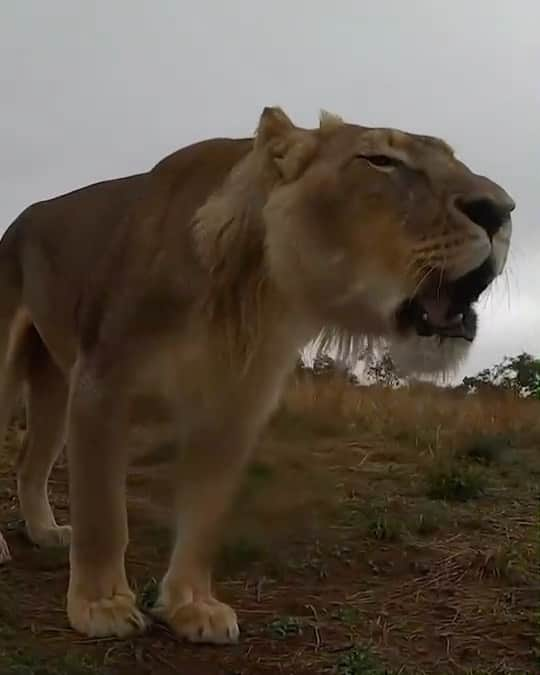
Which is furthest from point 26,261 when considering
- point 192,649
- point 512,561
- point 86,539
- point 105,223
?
point 512,561

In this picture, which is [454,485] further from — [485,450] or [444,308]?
[444,308]

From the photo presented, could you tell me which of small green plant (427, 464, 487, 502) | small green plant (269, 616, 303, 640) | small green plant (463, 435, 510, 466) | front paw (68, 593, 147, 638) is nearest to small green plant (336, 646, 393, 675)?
small green plant (269, 616, 303, 640)

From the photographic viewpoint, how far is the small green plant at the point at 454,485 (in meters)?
4.63

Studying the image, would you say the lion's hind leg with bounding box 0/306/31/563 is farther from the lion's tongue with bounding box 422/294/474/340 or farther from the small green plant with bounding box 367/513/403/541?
the lion's tongue with bounding box 422/294/474/340

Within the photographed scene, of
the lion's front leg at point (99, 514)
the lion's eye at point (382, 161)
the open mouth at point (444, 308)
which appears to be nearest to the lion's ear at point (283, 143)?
the lion's eye at point (382, 161)

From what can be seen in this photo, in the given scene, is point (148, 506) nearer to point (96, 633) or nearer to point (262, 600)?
point (262, 600)

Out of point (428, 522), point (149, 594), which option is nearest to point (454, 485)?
point (428, 522)

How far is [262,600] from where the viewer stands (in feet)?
11.2

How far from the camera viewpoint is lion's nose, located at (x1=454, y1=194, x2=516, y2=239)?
8.43 feet

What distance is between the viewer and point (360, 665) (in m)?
2.86

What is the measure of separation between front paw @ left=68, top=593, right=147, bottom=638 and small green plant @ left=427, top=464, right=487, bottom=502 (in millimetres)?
1873

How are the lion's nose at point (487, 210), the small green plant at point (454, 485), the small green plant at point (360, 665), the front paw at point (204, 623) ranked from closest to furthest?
the lion's nose at point (487, 210), the small green plant at point (360, 665), the front paw at point (204, 623), the small green plant at point (454, 485)

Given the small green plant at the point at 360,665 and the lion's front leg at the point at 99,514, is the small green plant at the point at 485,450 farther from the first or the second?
the lion's front leg at the point at 99,514

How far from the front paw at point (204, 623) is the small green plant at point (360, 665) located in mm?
311
